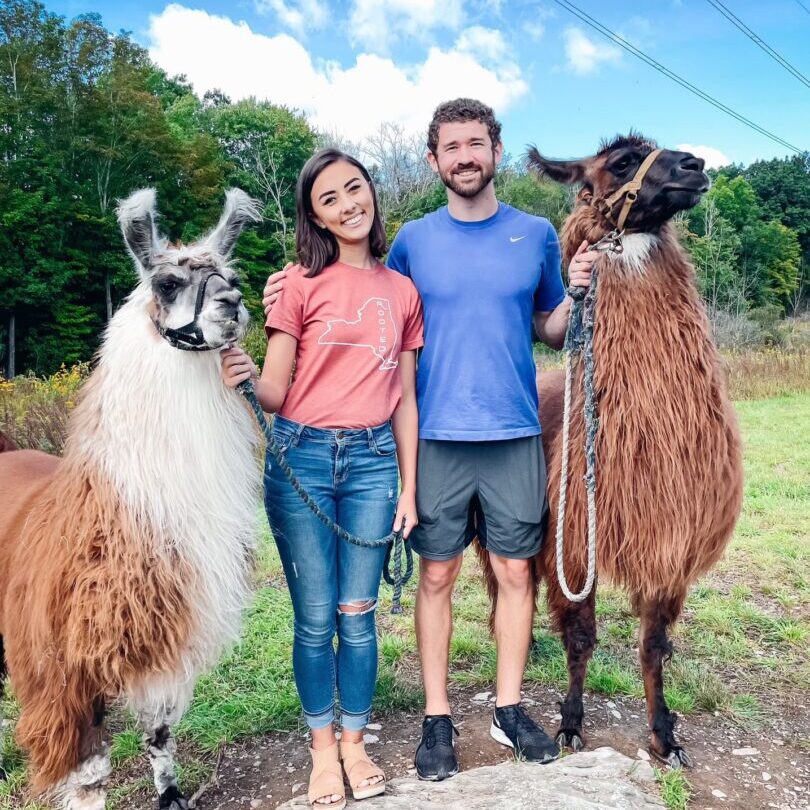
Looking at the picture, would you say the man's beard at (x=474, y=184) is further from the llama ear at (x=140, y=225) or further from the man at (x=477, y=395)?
the llama ear at (x=140, y=225)

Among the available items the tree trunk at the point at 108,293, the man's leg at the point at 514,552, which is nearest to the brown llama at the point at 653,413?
the man's leg at the point at 514,552

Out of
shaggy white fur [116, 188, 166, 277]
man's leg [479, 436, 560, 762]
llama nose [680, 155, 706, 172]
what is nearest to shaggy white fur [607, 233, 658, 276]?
llama nose [680, 155, 706, 172]

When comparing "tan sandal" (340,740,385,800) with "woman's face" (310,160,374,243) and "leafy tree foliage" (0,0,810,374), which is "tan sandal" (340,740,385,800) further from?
"leafy tree foliage" (0,0,810,374)

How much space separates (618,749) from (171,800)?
1.70 metres

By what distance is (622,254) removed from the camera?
248 cm

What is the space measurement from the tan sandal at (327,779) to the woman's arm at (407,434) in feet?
2.58

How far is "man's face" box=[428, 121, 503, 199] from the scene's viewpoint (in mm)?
2430

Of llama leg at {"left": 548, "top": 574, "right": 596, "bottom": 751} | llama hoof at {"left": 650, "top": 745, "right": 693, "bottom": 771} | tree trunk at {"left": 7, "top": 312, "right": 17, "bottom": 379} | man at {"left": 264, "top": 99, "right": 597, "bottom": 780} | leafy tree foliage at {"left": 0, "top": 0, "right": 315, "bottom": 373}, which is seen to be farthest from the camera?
leafy tree foliage at {"left": 0, "top": 0, "right": 315, "bottom": 373}

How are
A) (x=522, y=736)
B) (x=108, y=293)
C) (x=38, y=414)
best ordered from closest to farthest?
(x=522, y=736) < (x=38, y=414) < (x=108, y=293)

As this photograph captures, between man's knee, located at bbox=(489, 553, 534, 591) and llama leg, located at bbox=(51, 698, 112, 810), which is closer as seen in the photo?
llama leg, located at bbox=(51, 698, 112, 810)

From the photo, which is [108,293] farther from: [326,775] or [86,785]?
[326,775]

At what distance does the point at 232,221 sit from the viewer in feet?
7.47

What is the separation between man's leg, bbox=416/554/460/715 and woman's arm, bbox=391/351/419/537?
0.26 meters

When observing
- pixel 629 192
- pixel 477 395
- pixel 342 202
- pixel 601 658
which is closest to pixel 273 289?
pixel 342 202
